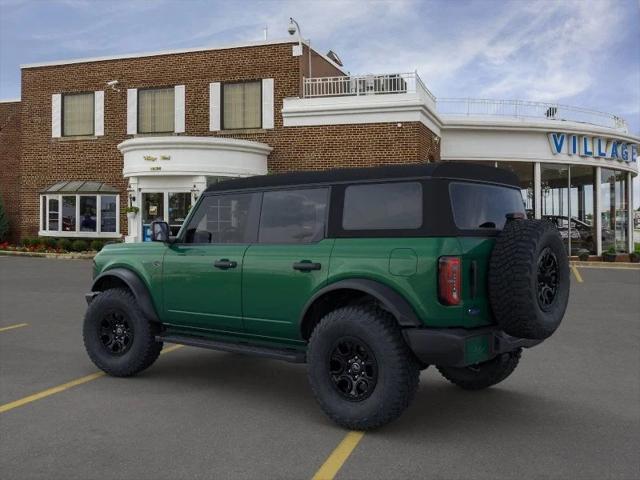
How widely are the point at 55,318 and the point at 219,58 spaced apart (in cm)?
1595

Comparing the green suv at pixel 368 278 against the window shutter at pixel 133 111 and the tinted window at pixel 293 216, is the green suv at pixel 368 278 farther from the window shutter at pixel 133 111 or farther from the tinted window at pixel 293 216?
the window shutter at pixel 133 111

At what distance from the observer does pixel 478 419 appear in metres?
5.03

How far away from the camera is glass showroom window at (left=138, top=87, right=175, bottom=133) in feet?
81.1

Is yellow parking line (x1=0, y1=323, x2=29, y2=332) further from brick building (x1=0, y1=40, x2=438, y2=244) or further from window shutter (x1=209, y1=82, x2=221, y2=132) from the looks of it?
window shutter (x1=209, y1=82, x2=221, y2=132)

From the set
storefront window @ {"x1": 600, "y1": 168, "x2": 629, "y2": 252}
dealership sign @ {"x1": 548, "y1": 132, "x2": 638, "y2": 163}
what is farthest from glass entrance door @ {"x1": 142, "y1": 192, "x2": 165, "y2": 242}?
storefront window @ {"x1": 600, "y1": 168, "x2": 629, "y2": 252}

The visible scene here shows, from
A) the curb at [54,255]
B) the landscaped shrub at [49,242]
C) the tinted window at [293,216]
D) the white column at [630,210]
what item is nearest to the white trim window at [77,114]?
the landscaped shrub at [49,242]

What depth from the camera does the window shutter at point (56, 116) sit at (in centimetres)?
2620

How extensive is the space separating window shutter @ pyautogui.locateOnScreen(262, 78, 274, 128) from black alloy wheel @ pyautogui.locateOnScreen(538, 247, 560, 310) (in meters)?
19.0

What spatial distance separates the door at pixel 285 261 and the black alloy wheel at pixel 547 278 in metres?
1.65

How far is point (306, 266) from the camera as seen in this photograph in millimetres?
4992

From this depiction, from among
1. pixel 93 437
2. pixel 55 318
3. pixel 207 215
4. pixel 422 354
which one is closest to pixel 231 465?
pixel 93 437

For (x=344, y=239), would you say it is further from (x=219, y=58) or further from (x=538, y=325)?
(x=219, y=58)

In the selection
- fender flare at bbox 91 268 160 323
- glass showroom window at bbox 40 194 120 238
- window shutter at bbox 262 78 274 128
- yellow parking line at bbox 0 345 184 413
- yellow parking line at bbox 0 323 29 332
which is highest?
window shutter at bbox 262 78 274 128

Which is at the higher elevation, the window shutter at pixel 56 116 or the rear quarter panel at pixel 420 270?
the window shutter at pixel 56 116
